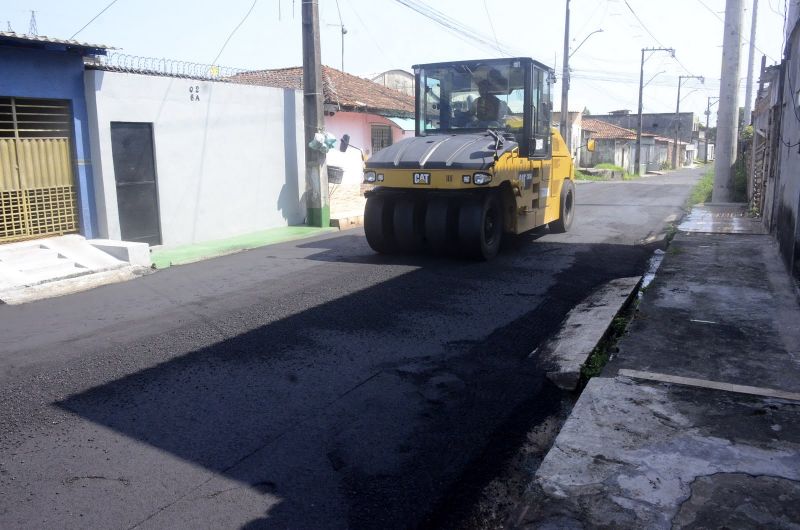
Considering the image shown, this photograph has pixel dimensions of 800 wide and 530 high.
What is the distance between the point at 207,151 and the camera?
12.2m

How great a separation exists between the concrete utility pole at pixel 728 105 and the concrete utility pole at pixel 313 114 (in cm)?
865

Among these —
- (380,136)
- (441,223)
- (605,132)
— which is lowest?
(441,223)

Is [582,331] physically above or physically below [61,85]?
below

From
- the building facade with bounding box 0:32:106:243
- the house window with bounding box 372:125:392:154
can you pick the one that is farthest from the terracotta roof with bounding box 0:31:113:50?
the house window with bounding box 372:125:392:154

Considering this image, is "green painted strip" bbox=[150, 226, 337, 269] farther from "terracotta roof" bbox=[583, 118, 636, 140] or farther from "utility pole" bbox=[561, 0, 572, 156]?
"terracotta roof" bbox=[583, 118, 636, 140]

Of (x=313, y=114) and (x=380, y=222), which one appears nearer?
(x=380, y=222)

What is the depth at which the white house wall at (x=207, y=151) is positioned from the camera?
10391mm

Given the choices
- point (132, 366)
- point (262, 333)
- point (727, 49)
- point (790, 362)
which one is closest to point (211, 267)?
point (262, 333)

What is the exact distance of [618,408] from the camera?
4066mm

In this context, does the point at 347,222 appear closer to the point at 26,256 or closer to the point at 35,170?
the point at 35,170

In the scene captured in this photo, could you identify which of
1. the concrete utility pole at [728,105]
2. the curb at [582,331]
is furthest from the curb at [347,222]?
the concrete utility pole at [728,105]

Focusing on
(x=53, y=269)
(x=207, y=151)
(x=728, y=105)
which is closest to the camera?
(x=53, y=269)

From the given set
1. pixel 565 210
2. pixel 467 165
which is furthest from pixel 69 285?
pixel 565 210

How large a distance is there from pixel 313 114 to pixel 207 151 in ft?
8.67
